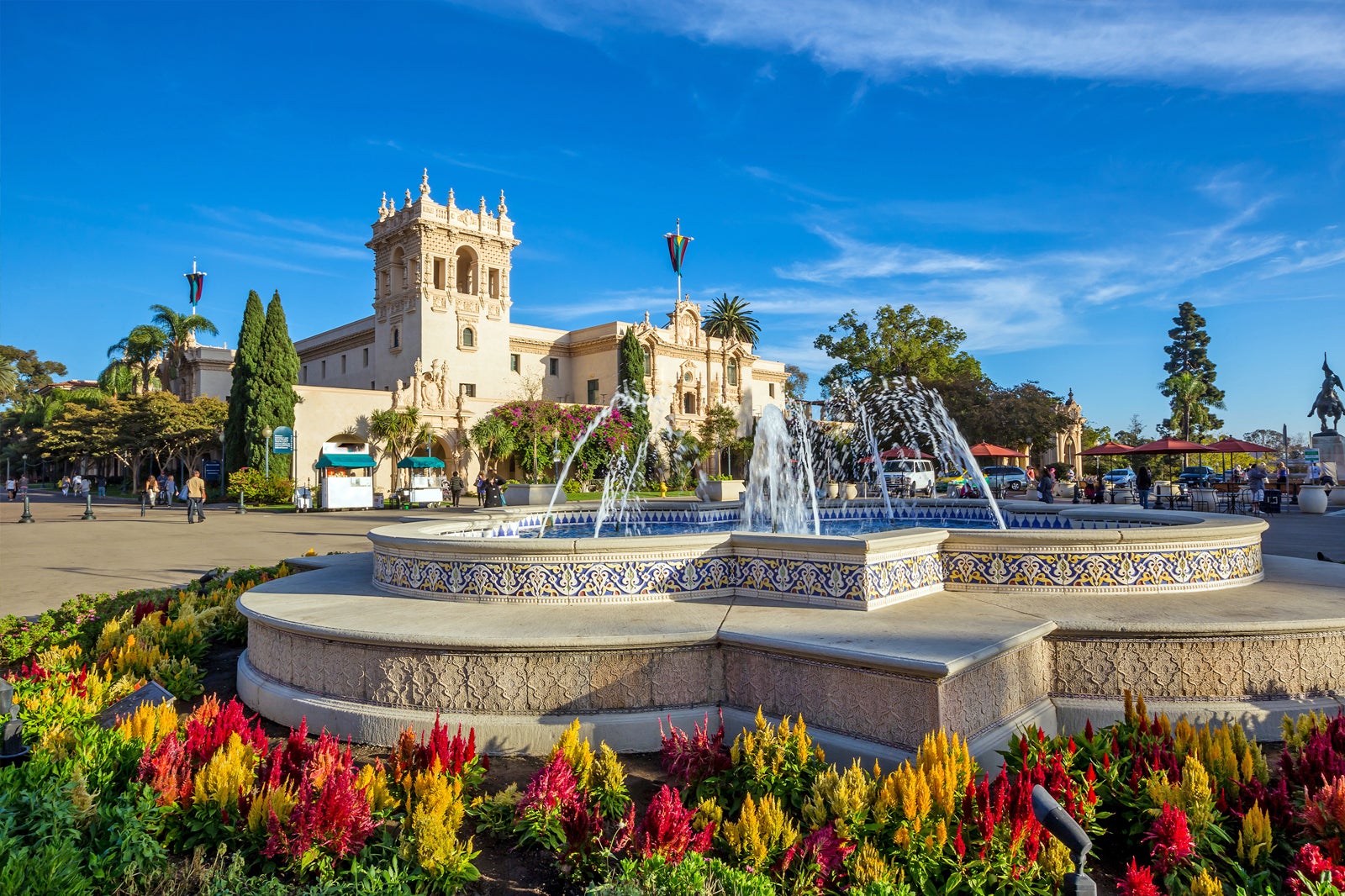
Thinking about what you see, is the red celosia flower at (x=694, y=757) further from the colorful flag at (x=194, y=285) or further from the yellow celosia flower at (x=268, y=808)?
the colorful flag at (x=194, y=285)

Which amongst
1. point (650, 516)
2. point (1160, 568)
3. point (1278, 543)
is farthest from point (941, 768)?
point (1278, 543)

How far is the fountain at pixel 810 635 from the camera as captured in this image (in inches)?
159

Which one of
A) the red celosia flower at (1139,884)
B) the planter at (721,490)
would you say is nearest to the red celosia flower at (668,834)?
the red celosia flower at (1139,884)

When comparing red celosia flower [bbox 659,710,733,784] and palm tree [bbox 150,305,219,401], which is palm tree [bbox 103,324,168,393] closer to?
palm tree [bbox 150,305,219,401]

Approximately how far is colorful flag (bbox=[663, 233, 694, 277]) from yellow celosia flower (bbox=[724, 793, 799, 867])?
56001 mm

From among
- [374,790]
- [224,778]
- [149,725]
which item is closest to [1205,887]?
[374,790]

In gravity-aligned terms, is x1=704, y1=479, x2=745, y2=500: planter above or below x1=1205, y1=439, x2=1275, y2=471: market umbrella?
below

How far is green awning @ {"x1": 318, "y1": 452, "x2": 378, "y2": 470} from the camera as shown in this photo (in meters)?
35.1

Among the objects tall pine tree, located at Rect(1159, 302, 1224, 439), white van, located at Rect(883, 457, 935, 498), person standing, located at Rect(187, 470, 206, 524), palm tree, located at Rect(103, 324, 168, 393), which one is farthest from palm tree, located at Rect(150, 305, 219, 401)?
tall pine tree, located at Rect(1159, 302, 1224, 439)

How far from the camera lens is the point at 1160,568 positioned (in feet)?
17.7

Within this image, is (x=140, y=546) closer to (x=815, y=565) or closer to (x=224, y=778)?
(x=224, y=778)

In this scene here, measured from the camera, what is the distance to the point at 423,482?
33875 millimetres

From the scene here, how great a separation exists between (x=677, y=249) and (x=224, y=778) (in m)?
57.0

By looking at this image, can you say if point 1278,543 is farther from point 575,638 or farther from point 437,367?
point 437,367
